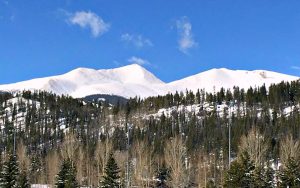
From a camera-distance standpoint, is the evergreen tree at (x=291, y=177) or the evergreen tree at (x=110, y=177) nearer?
the evergreen tree at (x=291, y=177)

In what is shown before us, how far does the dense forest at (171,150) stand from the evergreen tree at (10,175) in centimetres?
12

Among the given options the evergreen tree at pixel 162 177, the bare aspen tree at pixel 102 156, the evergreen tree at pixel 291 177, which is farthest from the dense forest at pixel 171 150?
the bare aspen tree at pixel 102 156

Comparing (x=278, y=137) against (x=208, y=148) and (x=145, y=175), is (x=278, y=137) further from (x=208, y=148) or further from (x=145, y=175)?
(x=145, y=175)

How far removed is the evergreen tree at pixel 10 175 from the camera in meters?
56.9

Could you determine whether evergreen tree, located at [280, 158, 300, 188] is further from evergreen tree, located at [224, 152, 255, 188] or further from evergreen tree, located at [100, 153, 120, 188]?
evergreen tree, located at [100, 153, 120, 188]

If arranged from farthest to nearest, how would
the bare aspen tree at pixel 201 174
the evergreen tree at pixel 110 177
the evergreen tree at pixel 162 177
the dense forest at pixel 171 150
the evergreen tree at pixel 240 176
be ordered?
the evergreen tree at pixel 162 177, the bare aspen tree at pixel 201 174, the dense forest at pixel 171 150, the evergreen tree at pixel 110 177, the evergreen tree at pixel 240 176

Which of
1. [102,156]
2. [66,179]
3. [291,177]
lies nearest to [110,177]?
[66,179]

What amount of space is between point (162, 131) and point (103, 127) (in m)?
26.9

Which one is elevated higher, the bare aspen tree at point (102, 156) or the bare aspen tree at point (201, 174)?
the bare aspen tree at point (102, 156)

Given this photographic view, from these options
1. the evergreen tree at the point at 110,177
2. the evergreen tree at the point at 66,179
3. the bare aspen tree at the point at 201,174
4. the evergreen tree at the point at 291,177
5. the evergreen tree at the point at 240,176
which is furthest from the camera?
the bare aspen tree at the point at 201,174

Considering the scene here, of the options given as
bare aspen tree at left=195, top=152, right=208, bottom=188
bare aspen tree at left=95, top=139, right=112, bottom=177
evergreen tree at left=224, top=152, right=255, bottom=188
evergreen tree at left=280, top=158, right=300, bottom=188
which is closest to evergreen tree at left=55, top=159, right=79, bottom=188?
evergreen tree at left=224, top=152, right=255, bottom=188

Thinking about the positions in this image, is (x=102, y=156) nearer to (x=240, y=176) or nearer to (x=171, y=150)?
(x=171, y=150)

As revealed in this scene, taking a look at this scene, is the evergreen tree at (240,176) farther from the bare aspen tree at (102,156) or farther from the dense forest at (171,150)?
the bare aspen tree at (102,156)

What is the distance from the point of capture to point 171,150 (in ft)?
275
